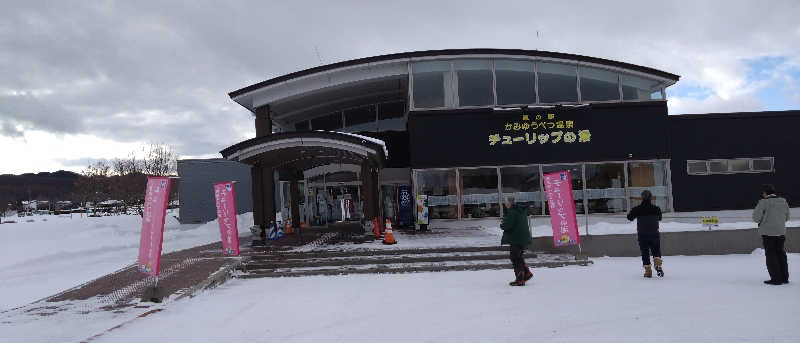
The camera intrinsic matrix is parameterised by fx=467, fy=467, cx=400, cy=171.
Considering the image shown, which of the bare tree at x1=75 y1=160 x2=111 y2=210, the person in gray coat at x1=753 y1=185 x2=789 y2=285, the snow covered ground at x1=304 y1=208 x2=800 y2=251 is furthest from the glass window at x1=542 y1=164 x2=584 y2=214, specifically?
the bare tree at x1=75 y1=160 x2=111 y2=210

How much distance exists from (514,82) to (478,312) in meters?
13.2

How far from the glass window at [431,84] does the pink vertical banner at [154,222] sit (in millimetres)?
11062

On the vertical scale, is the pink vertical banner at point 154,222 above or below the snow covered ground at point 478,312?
above

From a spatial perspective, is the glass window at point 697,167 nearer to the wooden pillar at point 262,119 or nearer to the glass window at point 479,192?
the glass window at point 479,192

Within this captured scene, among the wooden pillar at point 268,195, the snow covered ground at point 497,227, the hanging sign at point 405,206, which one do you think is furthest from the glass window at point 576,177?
the wooden pillar at point 268,195

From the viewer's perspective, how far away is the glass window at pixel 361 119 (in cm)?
2086

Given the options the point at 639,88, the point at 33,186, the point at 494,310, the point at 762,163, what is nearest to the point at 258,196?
the point at 494,310

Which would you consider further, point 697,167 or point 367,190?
point 697,167

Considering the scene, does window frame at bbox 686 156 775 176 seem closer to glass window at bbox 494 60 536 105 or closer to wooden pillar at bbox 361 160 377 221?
glass window at bbox 494 60 536 105

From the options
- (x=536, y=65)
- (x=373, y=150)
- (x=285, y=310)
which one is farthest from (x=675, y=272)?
(x=536, y=65)

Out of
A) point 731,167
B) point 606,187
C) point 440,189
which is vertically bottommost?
point 606,187

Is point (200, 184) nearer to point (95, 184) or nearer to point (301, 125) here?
point (301, 125)

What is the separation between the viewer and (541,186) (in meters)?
17.5

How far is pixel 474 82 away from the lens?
58.0ft
